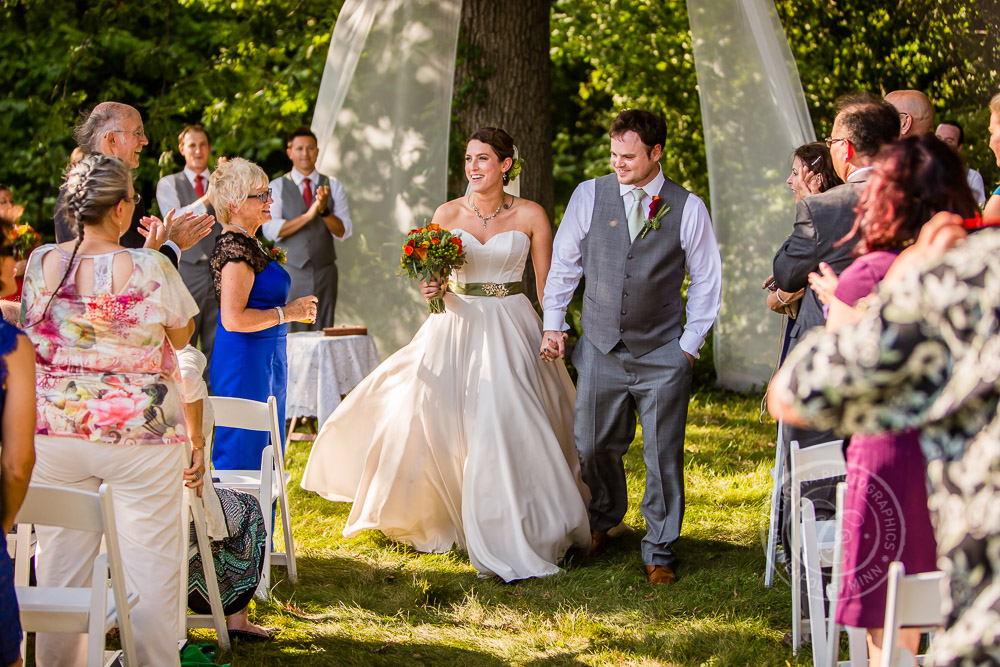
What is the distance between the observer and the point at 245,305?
13.6 ft

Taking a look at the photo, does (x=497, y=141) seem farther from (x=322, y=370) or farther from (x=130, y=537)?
(x=130, y=537)

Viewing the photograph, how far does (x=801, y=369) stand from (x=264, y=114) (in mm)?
7913

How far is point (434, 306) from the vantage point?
461 cm

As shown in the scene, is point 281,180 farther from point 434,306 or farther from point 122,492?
point 122,492

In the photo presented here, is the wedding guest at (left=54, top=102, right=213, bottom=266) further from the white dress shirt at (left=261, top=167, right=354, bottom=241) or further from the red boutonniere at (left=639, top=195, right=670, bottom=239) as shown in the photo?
the white dress shirt at (left=261, top=167, right=354, bottom=241)

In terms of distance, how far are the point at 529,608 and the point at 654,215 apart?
1.75 metres

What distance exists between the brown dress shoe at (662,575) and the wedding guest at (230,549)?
165 centimetres

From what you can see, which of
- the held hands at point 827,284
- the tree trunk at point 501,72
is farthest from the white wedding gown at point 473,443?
the tree trunk at point 501,72

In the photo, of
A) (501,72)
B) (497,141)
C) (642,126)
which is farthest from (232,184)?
(501,72)

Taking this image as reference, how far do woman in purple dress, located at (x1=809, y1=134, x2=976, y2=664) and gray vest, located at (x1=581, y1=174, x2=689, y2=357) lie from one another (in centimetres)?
167

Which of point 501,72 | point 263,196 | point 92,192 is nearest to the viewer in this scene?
point 92,192

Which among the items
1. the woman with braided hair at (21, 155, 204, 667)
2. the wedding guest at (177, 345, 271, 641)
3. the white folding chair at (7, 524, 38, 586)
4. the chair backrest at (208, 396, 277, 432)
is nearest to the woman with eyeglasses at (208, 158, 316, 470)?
the chair backrest at (208, 396, 277, 432)

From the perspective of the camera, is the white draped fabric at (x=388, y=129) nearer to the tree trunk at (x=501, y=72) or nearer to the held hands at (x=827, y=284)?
the tree trunk at (x=501, y=72)

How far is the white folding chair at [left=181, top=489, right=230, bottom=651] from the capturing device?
323cm
